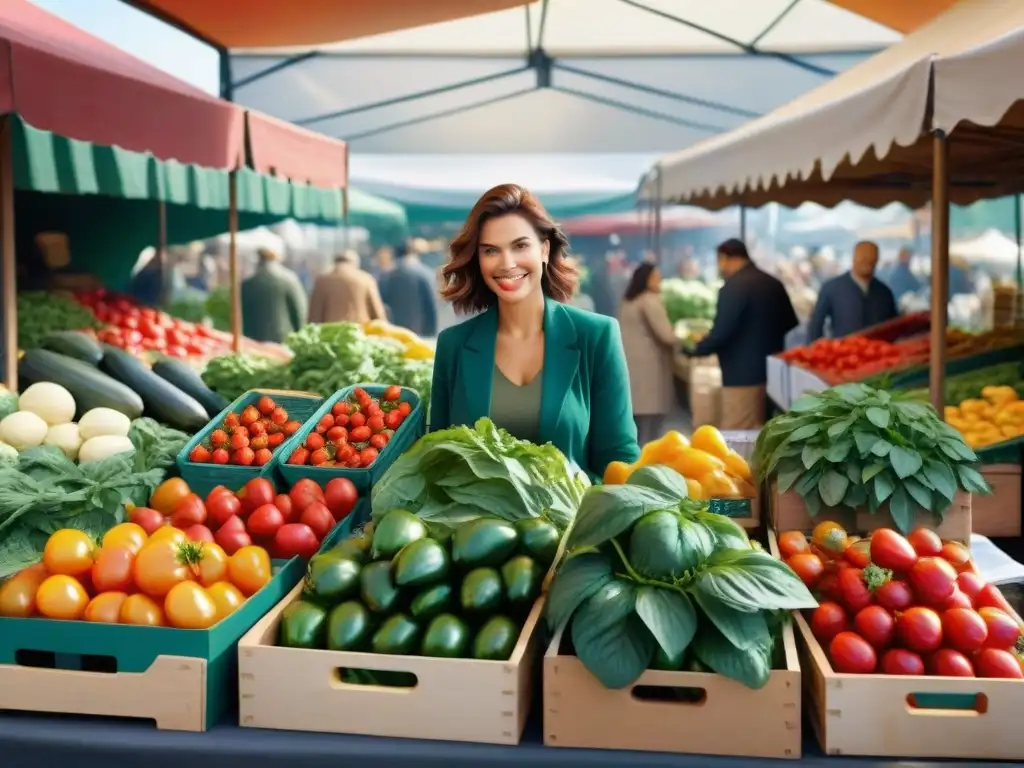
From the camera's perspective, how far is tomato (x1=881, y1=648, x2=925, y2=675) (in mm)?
2094

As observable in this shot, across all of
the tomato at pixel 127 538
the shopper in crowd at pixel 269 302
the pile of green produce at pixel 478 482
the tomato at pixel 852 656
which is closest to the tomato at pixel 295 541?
the pile of green produce at pixel 478 482

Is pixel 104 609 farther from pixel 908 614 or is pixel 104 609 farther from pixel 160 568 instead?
pixel 908 614

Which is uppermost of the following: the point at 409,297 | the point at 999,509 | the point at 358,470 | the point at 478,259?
the point at 409,297

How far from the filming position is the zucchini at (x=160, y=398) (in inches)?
178

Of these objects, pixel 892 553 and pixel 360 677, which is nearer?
pixel 360 677

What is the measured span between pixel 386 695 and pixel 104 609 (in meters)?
0.61

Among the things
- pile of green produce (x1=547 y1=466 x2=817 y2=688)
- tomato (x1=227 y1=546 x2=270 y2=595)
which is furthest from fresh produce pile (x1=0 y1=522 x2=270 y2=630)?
pile of green produce (x1=547 y1=466 x2=817 y2=688)

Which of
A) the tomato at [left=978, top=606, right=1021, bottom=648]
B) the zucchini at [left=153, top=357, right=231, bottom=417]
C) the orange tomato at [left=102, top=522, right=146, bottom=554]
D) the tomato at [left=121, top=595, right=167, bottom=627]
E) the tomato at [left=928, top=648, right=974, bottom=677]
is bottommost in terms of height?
the tomato at [left=928, top=648, right=974, bottom=677]

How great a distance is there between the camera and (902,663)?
210 cm

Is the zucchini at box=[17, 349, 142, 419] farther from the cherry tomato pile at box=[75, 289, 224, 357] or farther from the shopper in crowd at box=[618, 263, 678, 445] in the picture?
the shopper in crowd at box=[618, 263, 678, 445]

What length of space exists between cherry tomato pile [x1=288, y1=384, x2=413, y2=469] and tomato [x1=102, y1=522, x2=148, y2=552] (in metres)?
0.99

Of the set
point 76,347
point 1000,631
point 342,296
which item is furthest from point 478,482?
point 342,296

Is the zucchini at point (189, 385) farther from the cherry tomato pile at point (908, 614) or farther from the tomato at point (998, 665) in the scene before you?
the tomato at point (998, 665)

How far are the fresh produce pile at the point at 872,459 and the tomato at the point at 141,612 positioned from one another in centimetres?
150
